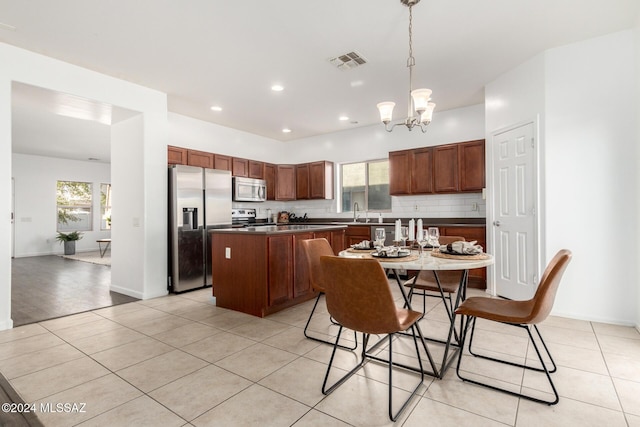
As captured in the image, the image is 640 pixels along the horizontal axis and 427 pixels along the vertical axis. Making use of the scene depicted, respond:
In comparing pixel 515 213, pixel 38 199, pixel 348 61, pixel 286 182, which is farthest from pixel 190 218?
pixel 38 199

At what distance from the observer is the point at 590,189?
327cm

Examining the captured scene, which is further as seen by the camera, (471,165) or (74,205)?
(74,205)

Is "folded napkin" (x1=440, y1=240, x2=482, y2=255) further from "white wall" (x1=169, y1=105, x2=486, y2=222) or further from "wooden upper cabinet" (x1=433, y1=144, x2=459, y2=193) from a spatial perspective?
"white wall" (x1=169, y1=105, x2=486, y2=222)

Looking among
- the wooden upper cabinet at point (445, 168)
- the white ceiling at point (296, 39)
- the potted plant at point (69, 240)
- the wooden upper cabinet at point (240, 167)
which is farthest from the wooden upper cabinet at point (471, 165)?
the potted plant at point (69, 240)

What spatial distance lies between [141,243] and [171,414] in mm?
3033

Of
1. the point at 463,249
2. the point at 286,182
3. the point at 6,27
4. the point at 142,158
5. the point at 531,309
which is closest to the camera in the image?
the point at 531,309

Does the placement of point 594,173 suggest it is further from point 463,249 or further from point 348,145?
point 348,145

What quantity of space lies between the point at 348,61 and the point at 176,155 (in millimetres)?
3092

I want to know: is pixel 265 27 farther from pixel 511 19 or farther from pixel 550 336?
pixel 550 336

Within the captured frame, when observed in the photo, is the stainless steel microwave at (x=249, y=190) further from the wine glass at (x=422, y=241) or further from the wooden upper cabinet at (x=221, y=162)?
the wine glass at (x=422, y=241)

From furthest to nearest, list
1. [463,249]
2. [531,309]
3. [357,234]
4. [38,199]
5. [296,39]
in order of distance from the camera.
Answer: [38,199] → [357,234] → [296,39] → [463,249] → [531,309]

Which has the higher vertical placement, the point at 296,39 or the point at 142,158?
the point at 296,39

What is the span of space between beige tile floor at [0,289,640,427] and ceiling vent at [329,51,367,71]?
9.33 ft

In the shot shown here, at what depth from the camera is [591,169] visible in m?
3.26
